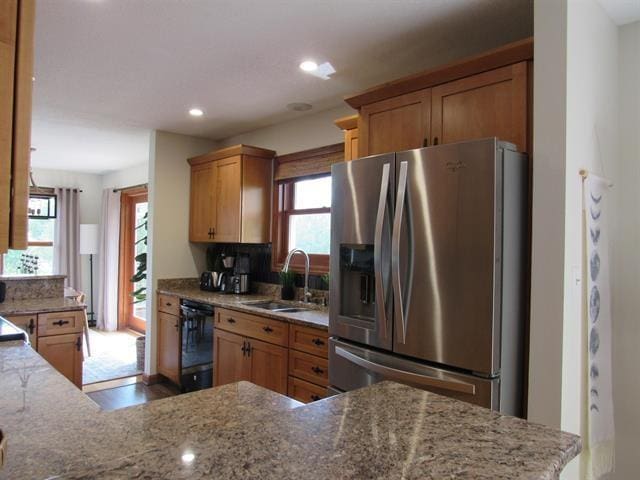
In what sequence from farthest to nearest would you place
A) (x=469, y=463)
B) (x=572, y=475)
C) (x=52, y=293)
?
1. (x=52, y=293)
2. (x=572, y=475)
3. (x=469, y=463)

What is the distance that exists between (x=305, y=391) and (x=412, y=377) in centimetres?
105

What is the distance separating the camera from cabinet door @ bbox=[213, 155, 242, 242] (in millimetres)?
4012

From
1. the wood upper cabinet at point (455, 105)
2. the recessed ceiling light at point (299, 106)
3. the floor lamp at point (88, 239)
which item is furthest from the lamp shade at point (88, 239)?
the wood upper cabinet at point (455, 105)

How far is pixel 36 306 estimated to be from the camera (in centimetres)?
320

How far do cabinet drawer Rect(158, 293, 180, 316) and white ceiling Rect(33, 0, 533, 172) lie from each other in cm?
170

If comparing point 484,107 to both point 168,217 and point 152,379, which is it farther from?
point 152,379

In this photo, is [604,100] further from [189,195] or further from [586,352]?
[189,195]

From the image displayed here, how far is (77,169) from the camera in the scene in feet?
23.7

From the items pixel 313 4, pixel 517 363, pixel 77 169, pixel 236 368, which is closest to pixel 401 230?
pixel 517 363

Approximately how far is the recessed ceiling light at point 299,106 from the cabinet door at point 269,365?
186 centimetres

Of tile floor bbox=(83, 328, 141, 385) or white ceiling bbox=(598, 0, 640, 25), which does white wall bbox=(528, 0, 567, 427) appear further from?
tile floor bbox=(83, 328, 141, 385)

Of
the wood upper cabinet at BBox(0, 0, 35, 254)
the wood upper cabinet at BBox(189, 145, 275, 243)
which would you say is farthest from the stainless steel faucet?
the wood upper cabinet at BBox(0, 0, 35, 254)

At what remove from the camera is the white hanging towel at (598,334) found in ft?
6.14

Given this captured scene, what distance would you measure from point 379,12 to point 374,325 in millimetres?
1506
